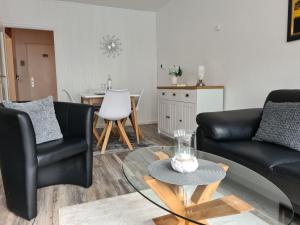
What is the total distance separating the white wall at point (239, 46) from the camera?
2.52 meters

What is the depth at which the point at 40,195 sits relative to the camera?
2002mm

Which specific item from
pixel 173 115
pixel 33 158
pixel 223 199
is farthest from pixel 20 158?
pixel 173 115

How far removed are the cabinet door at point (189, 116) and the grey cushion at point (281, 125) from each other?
1.19m

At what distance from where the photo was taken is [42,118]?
206 cm

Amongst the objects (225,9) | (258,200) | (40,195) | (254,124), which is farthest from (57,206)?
(225,9)

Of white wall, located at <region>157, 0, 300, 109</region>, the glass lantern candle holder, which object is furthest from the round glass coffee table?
white wall, located at <region>157, 0, 300, 109</region>

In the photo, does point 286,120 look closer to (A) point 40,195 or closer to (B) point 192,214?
(B) point 192,214

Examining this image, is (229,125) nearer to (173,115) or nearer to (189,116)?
(189,116)

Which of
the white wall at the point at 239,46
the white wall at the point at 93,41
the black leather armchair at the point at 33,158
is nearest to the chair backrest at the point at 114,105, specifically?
the black leather armchair at the point at 33,158

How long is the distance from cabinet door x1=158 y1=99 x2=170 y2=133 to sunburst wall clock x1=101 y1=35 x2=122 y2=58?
165 cm

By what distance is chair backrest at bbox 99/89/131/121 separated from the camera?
3.15 m

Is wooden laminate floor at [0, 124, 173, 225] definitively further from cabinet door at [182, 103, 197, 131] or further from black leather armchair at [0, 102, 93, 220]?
cabinet door at [182, 103, 197, 131]

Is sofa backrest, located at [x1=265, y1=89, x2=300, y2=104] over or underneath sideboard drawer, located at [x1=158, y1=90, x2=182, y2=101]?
over

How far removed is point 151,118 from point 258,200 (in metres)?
4.47
